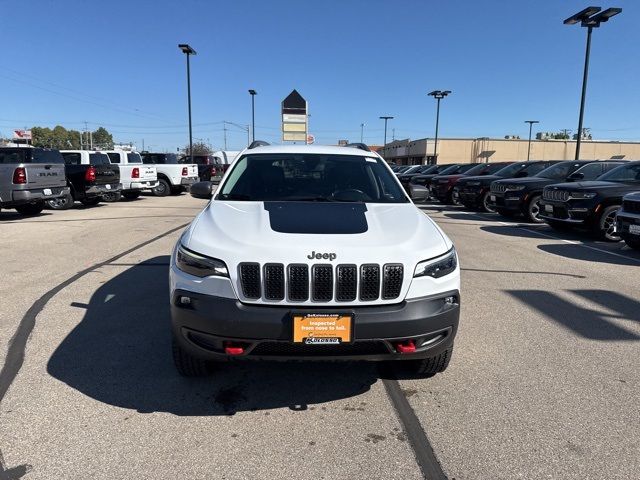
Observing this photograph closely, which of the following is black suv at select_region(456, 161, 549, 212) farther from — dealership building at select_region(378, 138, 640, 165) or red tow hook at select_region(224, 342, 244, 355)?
dealership building at select_region(378, 138, 640, 165)

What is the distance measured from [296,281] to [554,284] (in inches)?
194

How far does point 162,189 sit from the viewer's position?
75.4ft

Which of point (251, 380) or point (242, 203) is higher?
point (242, 203)

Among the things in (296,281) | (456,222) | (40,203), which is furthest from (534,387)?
(40,203)

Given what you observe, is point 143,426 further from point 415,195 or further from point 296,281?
point 415,195

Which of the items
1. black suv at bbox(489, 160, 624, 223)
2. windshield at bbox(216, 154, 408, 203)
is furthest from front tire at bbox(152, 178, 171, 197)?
windshield at bbox(216, 154, 408, 203)

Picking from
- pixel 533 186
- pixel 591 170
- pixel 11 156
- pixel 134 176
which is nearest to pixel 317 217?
pixel 533 186

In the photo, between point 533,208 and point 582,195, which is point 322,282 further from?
point 533,208

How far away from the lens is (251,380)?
3.62 m

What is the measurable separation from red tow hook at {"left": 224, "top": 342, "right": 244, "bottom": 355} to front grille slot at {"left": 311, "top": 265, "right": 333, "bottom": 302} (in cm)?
56

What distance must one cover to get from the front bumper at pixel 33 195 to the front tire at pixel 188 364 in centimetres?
→ 1114

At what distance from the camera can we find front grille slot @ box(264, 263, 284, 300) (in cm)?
292

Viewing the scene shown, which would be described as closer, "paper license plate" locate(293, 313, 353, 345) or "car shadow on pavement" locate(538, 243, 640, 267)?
"paper license plate" locate(293, 313, 353, 345)

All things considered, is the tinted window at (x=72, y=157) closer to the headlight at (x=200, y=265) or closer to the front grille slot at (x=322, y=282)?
the headlight at (x=200, y=265)
